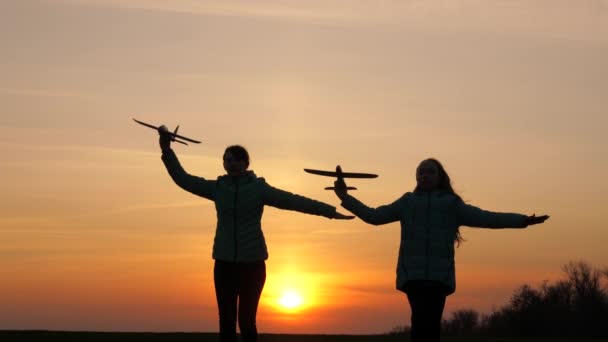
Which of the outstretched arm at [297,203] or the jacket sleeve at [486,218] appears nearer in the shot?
the jacket sleeve at [486,218]

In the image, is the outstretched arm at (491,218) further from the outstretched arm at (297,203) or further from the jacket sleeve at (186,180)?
the jacket sleeve at (186,180)

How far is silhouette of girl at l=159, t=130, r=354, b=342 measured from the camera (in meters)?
14.6

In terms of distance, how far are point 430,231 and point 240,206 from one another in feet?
8.53

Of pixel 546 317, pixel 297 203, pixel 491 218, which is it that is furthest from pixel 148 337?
pixel 546 317

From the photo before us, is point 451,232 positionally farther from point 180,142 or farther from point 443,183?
point 180,142

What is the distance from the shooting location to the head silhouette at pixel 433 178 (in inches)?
577

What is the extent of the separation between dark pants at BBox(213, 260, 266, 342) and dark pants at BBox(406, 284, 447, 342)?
6.80ft

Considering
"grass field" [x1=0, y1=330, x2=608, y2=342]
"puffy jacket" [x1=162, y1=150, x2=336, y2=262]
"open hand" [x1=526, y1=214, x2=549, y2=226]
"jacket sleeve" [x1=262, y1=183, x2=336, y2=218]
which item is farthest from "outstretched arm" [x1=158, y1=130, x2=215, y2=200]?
"grass field" [x1=0, y1=330, x2=608, y2=342]

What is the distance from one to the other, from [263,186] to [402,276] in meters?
2.37

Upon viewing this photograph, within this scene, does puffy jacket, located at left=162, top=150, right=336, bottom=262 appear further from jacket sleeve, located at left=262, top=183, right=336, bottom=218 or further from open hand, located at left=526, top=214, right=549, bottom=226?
open hand, located at left=526, top=214, right=549, bottom=226

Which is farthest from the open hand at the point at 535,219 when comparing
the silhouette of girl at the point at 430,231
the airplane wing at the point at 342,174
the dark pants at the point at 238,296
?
the dark pants at the point at 238,296

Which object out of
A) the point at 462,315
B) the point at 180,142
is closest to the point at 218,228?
the point at 180,142

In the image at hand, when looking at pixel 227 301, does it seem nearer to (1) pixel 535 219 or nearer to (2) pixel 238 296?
(2) pixel 238 296

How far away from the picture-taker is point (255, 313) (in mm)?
14672
